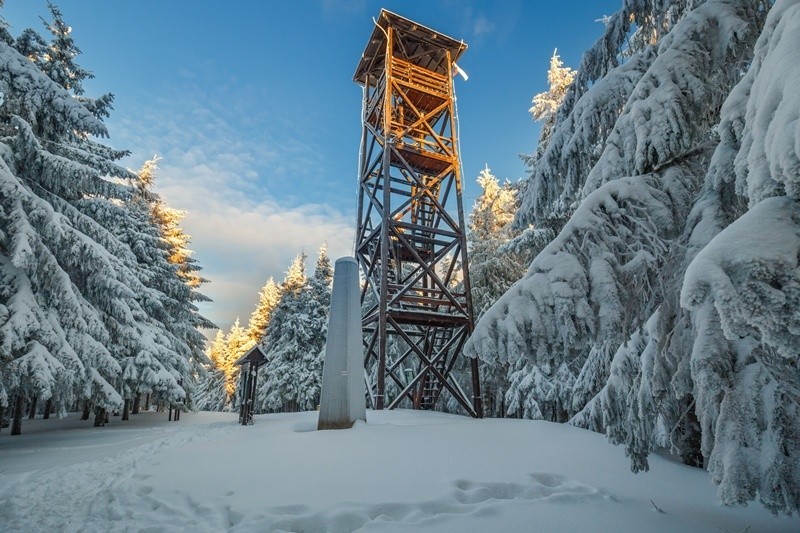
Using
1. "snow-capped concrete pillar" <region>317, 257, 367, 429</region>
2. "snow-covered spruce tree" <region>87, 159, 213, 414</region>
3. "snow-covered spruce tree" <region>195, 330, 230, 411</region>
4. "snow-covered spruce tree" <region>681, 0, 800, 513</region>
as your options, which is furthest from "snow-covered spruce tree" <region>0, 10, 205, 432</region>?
"snow-covered spruce tree" <region>195, 330, 230, 411</region>

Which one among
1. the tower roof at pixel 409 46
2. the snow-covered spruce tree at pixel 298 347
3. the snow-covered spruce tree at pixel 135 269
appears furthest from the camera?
A: the snow-covered spruce tree at pixel 298 347

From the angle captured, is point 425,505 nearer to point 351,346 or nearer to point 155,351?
point 351,346

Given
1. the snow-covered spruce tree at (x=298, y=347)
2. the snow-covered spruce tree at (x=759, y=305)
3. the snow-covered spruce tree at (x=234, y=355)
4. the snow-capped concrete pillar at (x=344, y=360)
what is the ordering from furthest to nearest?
the snow-covered spruce tree at (x=234, y=355) → the snow-covered spruce tree at (x=298, y=347) → the snow-capped concrete pillar at (x=344, y=360) → the snow-covered spruce tree at (x=759, y=305)

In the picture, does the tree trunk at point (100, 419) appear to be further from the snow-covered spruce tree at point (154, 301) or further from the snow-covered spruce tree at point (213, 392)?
the snow-covered spruce tree at point (213, 392)

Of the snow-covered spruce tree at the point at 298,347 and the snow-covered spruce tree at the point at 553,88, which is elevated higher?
the snow-covered spruce tree at the point at 553,88

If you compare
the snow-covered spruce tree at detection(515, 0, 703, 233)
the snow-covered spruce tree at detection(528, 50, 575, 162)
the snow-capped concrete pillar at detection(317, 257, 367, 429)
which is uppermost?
the snow-covered spruce tree at detection(528, 50, 575, 162)

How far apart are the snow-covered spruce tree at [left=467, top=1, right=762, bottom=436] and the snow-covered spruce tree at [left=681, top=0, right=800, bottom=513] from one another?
0.68 metres

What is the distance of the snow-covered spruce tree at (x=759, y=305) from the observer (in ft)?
4.23

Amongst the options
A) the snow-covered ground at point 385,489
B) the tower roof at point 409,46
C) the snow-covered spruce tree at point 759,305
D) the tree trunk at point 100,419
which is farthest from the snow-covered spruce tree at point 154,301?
the snow-covered spruce tree at point 759,305

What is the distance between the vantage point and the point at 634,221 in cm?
258

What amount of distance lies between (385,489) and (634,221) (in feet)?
9.37

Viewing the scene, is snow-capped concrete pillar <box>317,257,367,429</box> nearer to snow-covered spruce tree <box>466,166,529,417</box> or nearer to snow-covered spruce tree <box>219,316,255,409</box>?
snow-covered spruce tree <box>466,166,529,417</box>

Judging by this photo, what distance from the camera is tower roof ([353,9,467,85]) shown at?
39.9 ft

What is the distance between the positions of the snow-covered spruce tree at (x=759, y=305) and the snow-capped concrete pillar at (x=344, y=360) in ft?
18.0
